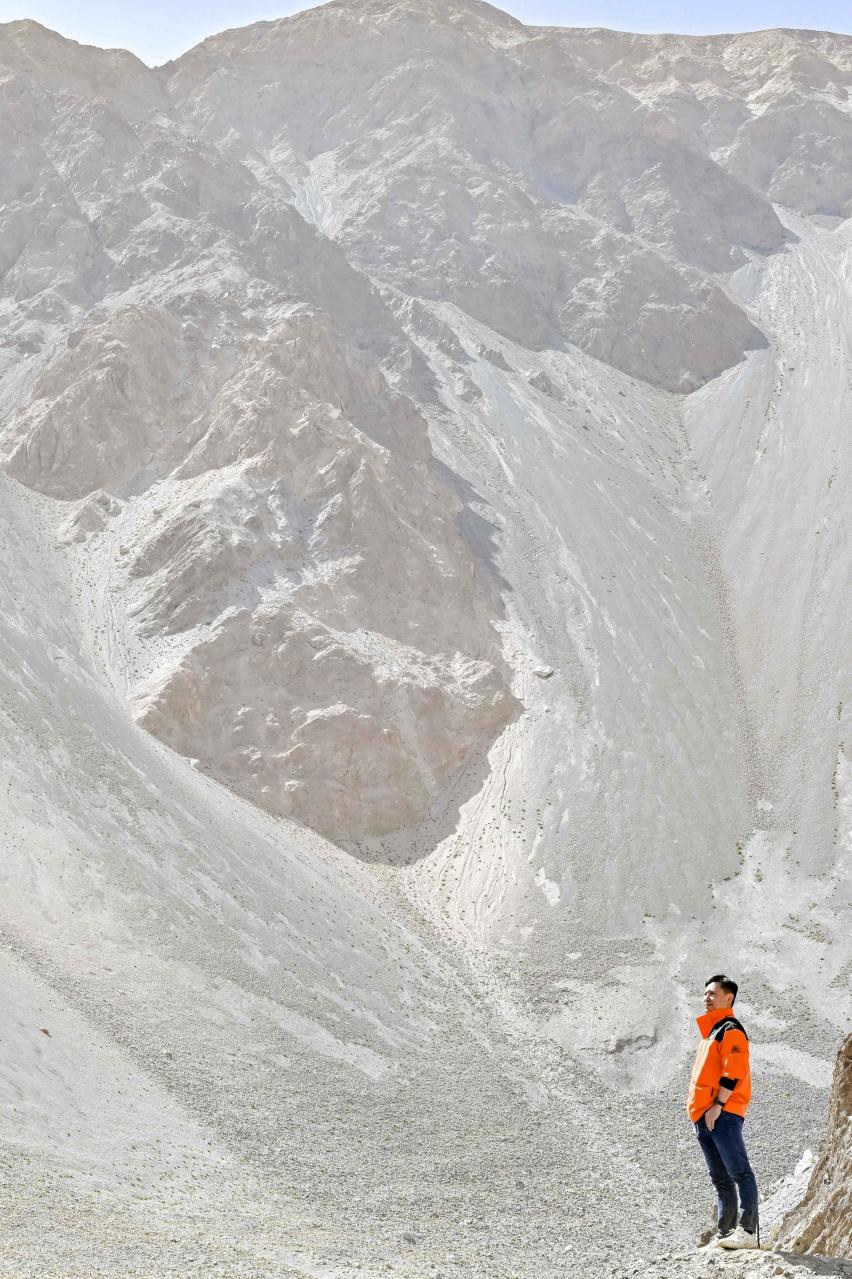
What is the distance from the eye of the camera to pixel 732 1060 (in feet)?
37.5

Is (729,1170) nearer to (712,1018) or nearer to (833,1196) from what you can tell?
(712,1018)

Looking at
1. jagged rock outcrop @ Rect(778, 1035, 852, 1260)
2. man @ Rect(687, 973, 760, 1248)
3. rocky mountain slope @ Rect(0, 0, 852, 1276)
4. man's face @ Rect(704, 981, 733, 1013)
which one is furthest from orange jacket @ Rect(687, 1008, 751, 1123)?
rocky mountain slope @ Rect(0, 0, 852, 1276)

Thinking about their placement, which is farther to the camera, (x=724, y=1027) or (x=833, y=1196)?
(x=833, y=1196)

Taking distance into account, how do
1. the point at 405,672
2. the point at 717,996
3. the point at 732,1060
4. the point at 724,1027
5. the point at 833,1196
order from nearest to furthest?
the point at 732,1060 → the point at 724,1027 → the point at 717,996 → the point at 833,1196 → the point at 405,672

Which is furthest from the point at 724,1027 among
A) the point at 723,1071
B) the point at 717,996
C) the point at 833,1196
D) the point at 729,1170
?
the point at 833,1196

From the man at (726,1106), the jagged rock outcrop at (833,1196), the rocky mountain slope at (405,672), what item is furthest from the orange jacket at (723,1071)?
the rocky mountain slope at (405,672)

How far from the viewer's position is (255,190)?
87438 millimetres

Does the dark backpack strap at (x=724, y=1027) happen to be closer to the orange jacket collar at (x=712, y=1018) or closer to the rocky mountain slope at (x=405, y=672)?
the orange jacket collar at (x=712, y=1018)

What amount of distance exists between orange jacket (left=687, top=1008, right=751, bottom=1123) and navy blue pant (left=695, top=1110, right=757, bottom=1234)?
158mm

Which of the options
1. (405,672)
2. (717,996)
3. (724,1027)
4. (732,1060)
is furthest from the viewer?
(405,672)

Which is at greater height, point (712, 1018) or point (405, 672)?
point (405, 672)

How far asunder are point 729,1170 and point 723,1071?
3.31 ft

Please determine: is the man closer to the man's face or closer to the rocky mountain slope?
the man's face

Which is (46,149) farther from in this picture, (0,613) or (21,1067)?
(21,1067)
